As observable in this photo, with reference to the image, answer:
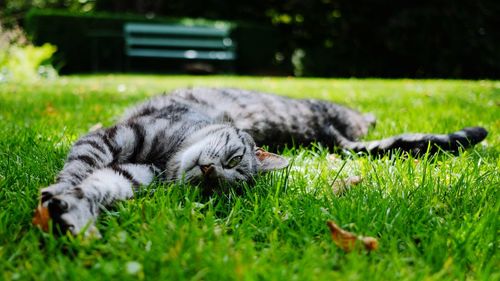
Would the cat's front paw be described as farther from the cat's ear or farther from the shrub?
the shrub

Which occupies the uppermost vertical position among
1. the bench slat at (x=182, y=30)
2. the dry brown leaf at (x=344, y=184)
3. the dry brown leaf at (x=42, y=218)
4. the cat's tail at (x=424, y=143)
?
the dry brown leaf at (x=42, y=218)

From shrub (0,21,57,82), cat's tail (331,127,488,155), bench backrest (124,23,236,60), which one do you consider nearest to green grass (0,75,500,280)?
cat's tail (331,127,488,155)

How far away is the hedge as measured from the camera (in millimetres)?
11672

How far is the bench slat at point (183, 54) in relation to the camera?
42.8ft

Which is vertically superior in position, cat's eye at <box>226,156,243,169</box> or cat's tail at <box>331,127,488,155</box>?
cat's eye at <box>226,156,243,169</box>

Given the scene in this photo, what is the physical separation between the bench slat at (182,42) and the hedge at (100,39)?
0.38 meters

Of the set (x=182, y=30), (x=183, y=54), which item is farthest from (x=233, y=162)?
(x=182, y=30)

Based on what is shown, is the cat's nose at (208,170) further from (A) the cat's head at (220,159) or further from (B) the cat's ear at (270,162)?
(B) the cat's ear at (270,162)

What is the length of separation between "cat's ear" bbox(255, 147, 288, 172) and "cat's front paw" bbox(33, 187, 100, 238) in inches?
38.4

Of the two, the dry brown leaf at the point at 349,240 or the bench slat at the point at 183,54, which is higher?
the dry brown leaf at the point at 349,240

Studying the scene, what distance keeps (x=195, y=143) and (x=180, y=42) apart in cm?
1140

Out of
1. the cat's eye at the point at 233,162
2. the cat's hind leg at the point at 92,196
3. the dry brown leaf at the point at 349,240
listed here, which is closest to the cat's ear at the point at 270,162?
the cat's eye at the point at 233,162

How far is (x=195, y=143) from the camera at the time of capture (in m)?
2.54

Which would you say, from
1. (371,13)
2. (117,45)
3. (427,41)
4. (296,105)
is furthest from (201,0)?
(296,105)
